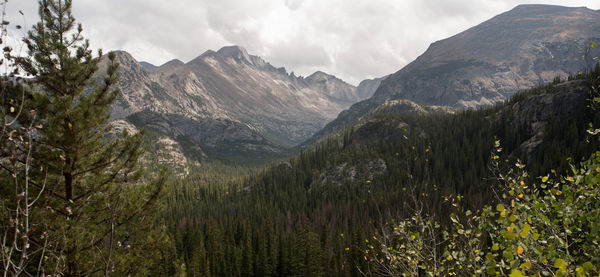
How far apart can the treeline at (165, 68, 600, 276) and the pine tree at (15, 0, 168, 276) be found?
129ft

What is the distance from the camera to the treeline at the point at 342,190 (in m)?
60.4

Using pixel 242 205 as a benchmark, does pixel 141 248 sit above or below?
above

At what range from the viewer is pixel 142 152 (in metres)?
13.5

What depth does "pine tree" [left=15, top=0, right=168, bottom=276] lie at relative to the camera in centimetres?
1112

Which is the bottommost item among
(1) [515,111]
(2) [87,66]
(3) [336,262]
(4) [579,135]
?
(3) [336,262]

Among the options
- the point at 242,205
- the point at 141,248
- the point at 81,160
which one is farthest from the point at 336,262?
the point at 242,205

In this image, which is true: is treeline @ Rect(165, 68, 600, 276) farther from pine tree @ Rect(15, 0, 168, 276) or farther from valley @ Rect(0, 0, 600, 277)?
pine tree @ Rect(15, 0, 168, 276)

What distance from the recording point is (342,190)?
13550 cm

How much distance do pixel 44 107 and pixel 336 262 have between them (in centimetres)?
5319

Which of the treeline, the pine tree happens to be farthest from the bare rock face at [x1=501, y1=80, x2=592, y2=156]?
the pine tree

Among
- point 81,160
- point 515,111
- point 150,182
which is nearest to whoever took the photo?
point 81,160

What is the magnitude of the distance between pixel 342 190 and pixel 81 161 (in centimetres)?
12877

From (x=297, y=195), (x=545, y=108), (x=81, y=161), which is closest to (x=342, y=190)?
(x=297, y=195)

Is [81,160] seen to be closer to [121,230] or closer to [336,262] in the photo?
[121,230]
